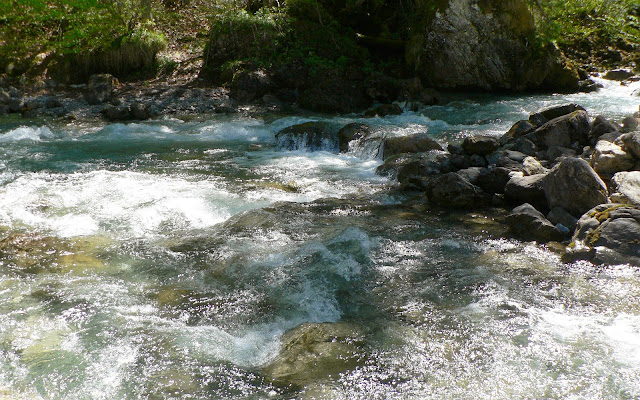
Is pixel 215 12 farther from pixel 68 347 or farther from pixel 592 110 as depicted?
pixel 68 347

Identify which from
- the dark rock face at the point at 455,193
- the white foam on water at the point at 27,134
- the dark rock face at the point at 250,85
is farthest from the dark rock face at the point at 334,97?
the dark rock face at the point at 455,193

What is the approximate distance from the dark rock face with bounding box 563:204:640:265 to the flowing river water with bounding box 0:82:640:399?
16cm

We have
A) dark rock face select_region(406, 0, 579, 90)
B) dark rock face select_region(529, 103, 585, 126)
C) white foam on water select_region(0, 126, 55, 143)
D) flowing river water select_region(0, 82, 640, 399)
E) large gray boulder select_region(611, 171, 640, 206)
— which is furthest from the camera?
dark rock face select_region(406, 0, 579, 90)

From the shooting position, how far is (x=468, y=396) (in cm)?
340

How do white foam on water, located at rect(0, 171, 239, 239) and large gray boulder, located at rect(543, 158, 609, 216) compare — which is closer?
large gray boulder, located at rect(543, 158, 609, 216)

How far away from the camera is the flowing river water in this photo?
3576 millimetres

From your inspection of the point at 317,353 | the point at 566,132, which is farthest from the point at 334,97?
the point at 317,353

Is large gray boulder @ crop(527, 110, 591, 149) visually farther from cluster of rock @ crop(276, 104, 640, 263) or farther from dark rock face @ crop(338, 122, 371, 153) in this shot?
dark rock face @ crop(338, 122, 371, 153)

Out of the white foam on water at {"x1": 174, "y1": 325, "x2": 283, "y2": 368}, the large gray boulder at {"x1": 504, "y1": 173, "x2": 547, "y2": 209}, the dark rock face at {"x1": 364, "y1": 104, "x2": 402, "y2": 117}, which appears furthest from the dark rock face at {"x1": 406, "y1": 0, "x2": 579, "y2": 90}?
the white foam on water at {"x1": 174, "y1": 325, "x2": 283, "y2": 368}

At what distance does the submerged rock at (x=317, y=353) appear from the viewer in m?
3.64

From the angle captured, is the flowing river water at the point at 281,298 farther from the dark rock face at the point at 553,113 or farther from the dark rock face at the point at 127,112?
the dark rock face at the point at 127,112

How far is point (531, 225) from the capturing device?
596cm

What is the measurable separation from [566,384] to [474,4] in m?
14.3

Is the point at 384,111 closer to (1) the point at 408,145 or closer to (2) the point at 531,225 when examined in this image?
(1) the point at 408,145
